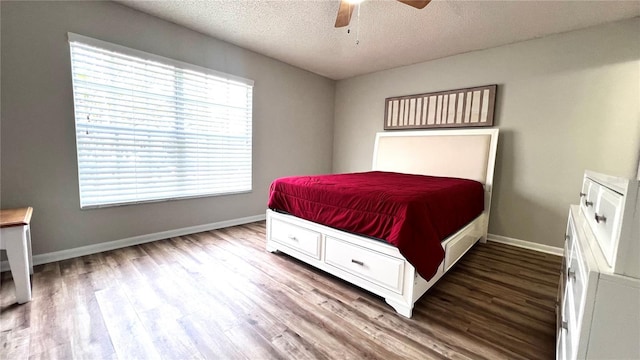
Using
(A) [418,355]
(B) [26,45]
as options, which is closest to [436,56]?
(A) [418,355]

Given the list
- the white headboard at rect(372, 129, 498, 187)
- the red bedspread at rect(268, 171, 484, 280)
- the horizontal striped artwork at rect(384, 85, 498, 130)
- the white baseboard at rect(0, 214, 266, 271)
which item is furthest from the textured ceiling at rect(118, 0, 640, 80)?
the white baseboard at rect(0, 214, 266, 271)

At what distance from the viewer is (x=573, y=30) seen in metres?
2.67

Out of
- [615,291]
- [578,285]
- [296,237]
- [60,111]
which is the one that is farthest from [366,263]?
[60,111]

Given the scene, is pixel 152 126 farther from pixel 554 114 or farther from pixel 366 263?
pixel 554 114

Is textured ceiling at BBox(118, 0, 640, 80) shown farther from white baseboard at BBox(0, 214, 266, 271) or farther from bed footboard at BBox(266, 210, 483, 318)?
white baseboard at BBox(0, 214, 266, 271)

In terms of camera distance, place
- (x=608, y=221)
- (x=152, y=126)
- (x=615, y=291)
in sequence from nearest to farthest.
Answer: (x=615, y=291)
(x=608, y=221)
(x=152, y=126)

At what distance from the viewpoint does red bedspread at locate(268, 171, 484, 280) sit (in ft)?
5.41

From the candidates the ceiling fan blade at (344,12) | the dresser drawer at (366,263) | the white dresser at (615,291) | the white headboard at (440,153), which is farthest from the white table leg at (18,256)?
the white headboard at (440,153)

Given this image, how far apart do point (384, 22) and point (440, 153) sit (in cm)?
178

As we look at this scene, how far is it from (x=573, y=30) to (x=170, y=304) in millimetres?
4574

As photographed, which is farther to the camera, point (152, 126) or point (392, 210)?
point (152, 126)

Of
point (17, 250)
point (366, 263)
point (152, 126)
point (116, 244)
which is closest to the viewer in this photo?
point (17, 250)

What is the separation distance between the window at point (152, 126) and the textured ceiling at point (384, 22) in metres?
0.58

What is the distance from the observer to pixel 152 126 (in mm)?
2764
